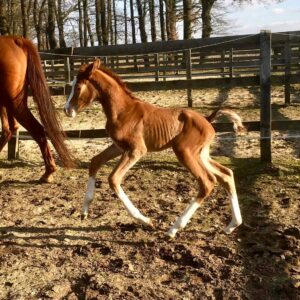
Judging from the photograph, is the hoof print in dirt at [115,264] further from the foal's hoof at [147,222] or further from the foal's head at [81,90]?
the foal's head at [81,90]

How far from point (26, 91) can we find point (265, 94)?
2969 mm

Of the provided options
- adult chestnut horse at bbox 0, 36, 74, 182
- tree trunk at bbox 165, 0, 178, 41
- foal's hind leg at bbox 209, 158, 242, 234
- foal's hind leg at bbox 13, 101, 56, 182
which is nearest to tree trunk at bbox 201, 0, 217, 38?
tree trunk at bbox 165, 0, 178, 41

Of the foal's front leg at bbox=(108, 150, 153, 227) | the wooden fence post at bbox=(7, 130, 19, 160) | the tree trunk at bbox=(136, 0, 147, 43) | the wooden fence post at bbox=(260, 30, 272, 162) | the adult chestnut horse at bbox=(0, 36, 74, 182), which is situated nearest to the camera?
the foal's front leg at bbox=(108, 150, 153, 227)

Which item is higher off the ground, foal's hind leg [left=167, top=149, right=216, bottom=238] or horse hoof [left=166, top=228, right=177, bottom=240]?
foal's hind leg [left=167, top=149, right=216, bottom=238]

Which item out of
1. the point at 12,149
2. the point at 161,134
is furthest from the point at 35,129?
the point at 161,134

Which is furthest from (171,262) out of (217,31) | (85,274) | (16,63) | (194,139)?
(217,31)

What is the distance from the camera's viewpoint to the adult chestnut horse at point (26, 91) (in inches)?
201

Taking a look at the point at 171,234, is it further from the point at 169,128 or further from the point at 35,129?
the point at 35,129

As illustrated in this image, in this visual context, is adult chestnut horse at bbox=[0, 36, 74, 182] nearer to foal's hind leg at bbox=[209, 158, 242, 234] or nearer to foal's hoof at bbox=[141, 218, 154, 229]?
foal's hoof at bbox=[141, 218, 154, 229]

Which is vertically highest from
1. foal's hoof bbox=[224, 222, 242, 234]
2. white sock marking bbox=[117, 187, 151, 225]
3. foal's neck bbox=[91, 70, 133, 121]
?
foal's neck bbox=[91, 70, 133, 121]

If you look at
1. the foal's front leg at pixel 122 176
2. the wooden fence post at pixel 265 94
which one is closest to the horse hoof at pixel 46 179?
the foal's front leg at pixel 122 176

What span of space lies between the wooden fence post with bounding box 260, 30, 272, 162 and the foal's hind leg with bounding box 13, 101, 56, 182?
8.79ft

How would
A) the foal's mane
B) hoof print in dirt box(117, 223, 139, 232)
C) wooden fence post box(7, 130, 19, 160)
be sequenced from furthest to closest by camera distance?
1. wooden fence post box(7, 130, 19, 160)
2. hoof print in dirt box(117, 223, 139, 232)
3. the foal's mane

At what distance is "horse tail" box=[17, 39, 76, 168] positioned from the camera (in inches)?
201
